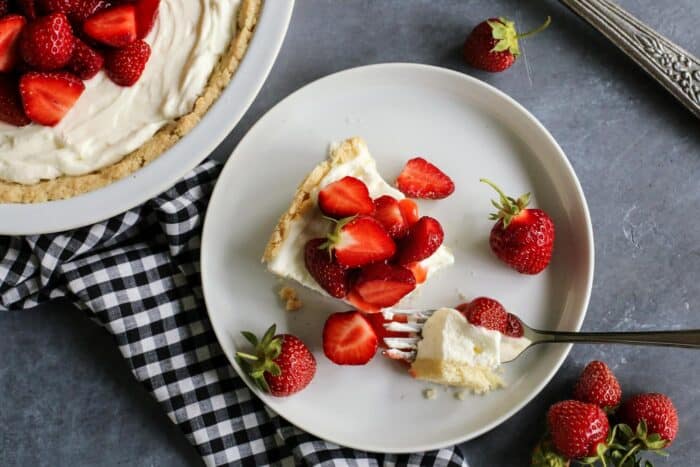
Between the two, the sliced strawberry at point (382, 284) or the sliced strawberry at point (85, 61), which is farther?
the sliced strawberry at point (382, 284)

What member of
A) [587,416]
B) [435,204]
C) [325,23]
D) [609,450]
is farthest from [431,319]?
[325,23]

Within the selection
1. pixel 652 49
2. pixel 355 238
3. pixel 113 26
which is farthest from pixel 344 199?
pixel 652 49

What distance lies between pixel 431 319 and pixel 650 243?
2.34 ft

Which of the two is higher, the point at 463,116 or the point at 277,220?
the point at 463,116

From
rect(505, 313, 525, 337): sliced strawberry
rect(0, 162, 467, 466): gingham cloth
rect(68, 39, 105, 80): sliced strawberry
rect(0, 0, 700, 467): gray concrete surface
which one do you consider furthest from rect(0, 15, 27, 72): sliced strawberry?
rect(505, 313, 525, 337): sliced strawberry

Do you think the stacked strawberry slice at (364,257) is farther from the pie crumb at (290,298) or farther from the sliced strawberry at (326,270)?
the pie crumb at (290,298)

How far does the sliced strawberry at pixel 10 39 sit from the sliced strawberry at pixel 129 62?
0.21 metres

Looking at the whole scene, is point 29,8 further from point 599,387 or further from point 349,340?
point 599,387

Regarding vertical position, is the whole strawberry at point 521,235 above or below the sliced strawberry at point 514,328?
above

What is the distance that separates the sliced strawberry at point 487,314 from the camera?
2.00 meters

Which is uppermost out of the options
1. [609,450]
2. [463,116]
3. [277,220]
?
[463,116]

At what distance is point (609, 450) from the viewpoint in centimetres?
210

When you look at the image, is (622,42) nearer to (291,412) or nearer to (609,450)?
(609,450)

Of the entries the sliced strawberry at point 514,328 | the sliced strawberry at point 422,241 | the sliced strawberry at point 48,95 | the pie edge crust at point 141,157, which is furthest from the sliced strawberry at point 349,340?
the sliced strawberry at point 48,95
